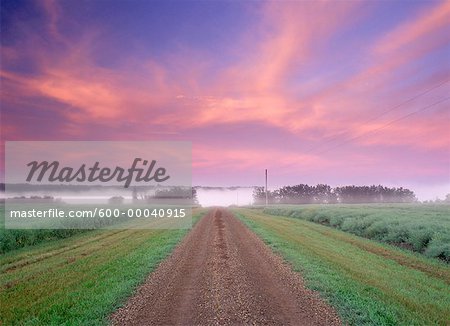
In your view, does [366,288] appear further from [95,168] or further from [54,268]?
[95,168]

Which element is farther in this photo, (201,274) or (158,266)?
(158,266)

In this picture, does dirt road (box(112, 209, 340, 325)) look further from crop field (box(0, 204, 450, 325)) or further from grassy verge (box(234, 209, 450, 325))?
grassy verge (box(234, 209, 450, 325))

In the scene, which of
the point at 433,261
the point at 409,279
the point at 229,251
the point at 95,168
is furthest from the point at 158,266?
the point at 95,168

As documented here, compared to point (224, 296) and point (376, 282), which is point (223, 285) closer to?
Answer: point (224, 296)

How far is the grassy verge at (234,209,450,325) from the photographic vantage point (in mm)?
10453

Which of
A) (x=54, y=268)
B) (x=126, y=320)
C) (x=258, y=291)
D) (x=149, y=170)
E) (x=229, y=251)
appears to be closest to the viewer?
(x=126, y=320)

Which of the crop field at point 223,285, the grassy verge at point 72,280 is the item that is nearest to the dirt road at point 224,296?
the crop field at point 223,285

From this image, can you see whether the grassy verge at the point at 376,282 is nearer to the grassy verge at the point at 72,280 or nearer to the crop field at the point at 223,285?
the crop field at the point at 223,285

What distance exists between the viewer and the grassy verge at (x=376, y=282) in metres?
10.5

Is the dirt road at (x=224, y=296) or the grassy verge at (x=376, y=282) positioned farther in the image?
the grassy verge at (x=376, y=282)

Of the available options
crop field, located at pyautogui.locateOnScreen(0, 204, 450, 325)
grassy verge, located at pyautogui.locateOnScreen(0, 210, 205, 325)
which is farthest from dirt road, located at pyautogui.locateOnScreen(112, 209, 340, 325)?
grassy verge, located at pyautogui.locateOnScreen(0, 210, 205, 325)

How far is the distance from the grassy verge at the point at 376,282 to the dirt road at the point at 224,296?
80 centimetres

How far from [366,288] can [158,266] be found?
8893 mm

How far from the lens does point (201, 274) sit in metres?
14.5
